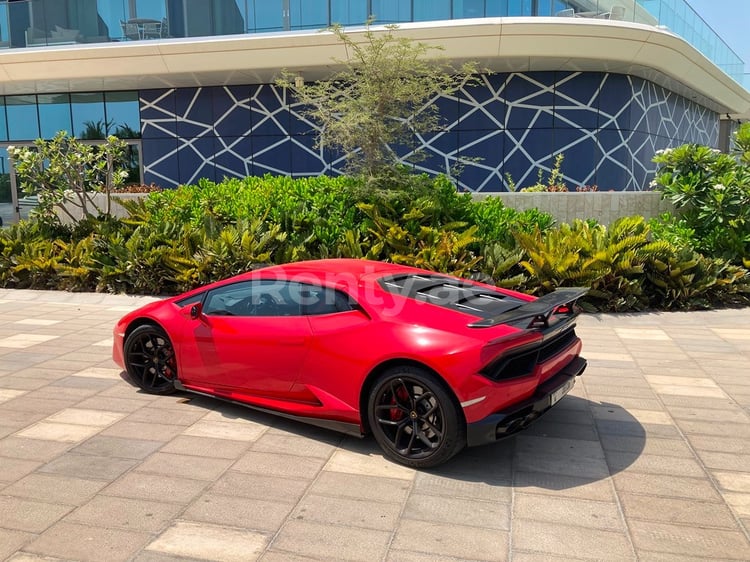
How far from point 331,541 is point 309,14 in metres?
17.0

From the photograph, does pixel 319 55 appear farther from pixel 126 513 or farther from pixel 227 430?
pixel 126 513

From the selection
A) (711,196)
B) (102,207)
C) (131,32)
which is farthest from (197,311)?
(131,32)

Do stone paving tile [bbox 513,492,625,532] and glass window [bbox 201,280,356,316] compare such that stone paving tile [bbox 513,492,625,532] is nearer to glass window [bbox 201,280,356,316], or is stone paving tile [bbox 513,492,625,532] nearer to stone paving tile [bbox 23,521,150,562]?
glass window [bbox 201,280,356,316]

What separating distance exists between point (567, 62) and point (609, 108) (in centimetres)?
215

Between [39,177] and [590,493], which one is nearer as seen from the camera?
[590,493]

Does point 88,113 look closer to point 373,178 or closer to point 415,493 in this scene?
point 373,178

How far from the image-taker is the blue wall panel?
18.3 m

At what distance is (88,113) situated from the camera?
21484 millimetres

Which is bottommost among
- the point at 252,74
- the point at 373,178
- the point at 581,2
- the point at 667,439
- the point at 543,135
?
the point at 667,439

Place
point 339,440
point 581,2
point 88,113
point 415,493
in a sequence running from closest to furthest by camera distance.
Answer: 1. point 415,493
2. point 339,440
3. point 581,2
4. point 88,113

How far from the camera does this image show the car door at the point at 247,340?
15.4ft

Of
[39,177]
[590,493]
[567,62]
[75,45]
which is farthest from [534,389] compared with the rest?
[75,45]

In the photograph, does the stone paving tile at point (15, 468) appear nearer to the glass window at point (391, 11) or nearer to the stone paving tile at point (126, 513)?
the stone paving tile at point (126, 513)

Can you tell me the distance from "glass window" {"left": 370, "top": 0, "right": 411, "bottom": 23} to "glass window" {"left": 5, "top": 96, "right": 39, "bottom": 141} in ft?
42.7
